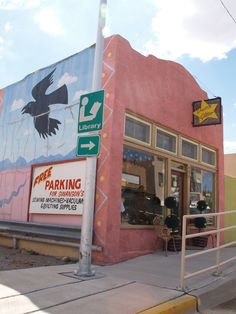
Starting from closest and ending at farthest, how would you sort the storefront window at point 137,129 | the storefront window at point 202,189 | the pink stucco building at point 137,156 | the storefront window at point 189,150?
the pink stucco building at point 137,156
the storefront window at point 137,129
the storefront window at point 189,150
the storefront window at point 202,189

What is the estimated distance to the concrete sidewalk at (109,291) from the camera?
5156mm

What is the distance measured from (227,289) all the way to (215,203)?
6942mm

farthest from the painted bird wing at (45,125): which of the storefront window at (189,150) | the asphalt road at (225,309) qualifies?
the asphalt road at (225,309)

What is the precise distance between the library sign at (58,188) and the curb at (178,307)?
3.96 metres

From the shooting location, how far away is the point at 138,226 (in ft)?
31.1

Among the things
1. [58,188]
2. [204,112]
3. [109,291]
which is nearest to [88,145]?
[109,291]

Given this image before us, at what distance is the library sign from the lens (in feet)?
30.7

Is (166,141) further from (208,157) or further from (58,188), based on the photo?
(58,188)

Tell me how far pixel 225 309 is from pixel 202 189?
7142 mm

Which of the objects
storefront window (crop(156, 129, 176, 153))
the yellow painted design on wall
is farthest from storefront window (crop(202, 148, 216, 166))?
storefront window (crop(156, 129, 176, 153))

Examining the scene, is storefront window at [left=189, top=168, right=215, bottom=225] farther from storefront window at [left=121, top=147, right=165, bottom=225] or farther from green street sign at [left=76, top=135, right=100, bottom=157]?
green street sign at [left=76, top=135, right=100, bottom=157]

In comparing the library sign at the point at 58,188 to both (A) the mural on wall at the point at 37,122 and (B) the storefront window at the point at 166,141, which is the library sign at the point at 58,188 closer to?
(A) the mural on wall at the point at 37,122

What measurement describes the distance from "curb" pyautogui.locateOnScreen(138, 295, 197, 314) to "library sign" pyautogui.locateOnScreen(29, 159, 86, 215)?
3.96 m

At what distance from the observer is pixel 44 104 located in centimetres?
1113
